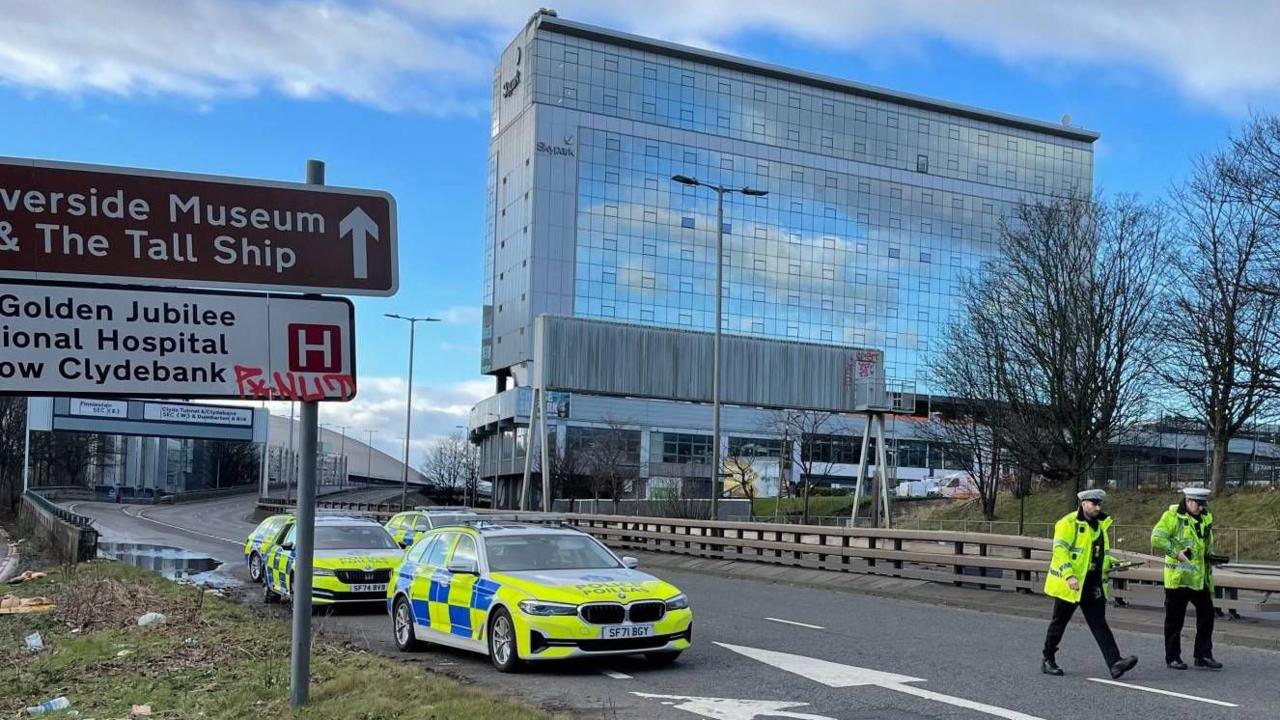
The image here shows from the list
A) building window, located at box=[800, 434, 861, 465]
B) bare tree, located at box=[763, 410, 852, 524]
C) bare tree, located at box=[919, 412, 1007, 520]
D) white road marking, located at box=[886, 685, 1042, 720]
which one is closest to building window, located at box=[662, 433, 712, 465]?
bare tree, located at box=[763, 410, 852, 524]

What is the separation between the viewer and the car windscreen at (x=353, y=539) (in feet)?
63.1

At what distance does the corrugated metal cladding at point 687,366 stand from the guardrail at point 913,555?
5609 cm

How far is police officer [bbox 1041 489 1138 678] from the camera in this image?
10938mm

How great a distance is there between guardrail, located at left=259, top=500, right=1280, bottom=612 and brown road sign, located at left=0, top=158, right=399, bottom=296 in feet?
36.4

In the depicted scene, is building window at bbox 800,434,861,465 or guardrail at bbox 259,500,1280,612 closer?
guardrail at bbox 259,500,1280,612

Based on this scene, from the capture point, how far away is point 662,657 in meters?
12.5

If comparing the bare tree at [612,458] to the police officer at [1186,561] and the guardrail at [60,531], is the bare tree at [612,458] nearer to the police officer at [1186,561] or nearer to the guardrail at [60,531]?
the guardrail at [60,531]

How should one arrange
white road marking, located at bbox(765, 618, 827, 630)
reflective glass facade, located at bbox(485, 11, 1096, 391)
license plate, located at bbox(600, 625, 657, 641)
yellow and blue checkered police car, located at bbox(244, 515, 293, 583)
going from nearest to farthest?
license plate, located at bbox(600, 625, 657, 641), white road marking, located at bbox(765, 618, 827, 630), yellow and blue checkered police car, located at bbox(244, 515, 293, 583), reflective glass facade, located at bbox(485, 11, 1096, 391)

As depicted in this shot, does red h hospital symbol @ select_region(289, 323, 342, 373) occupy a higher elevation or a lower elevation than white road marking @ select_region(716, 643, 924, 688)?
higher

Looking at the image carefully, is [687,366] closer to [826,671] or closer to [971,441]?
[971,441]

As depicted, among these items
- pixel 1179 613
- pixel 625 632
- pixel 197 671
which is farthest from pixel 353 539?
pixel 1179 613

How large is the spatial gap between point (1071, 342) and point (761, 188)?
217ft

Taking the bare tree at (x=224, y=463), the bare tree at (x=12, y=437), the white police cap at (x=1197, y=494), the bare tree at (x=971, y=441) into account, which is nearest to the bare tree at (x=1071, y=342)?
the bare tree at (x=971, y=441)

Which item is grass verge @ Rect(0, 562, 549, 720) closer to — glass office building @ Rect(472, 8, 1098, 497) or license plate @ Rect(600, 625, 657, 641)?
license plate @ Rect(600, 625, 657, 641)
